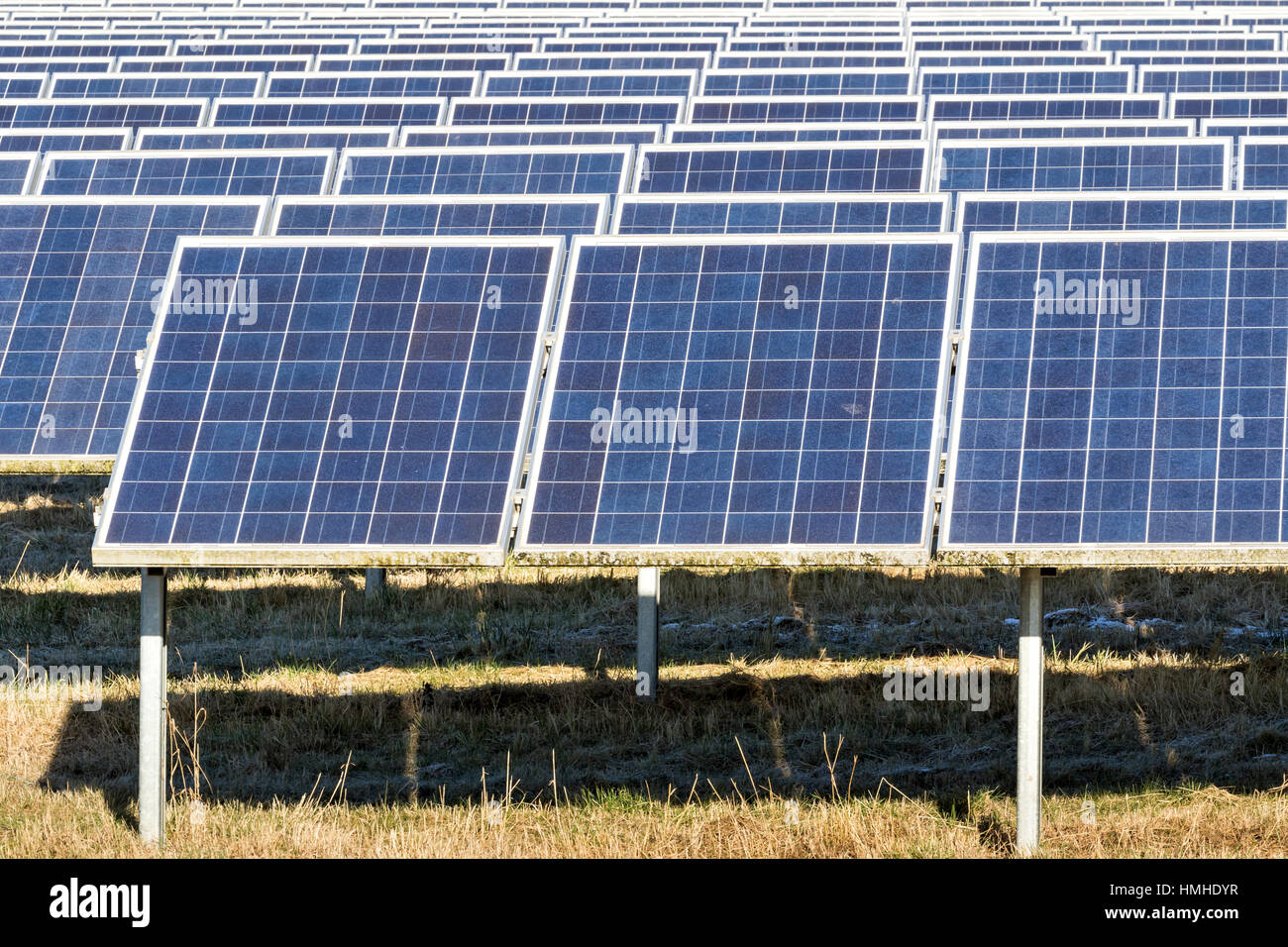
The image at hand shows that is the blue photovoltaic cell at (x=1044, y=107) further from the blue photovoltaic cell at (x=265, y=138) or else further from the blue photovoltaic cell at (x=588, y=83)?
the blue photovoltaic cell at (x=265, y=138)

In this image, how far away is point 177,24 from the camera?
149ft

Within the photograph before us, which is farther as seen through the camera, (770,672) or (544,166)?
(544,166)

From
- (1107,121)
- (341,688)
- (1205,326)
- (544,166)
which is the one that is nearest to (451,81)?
(544,166)

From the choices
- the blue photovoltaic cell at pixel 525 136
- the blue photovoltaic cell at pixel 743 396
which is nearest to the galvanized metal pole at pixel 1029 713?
the blue photovoltaic cell at pixel 743 396

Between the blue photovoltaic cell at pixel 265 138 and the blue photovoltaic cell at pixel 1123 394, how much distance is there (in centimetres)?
1446

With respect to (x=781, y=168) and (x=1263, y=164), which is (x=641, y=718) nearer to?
(x=781, y=168)

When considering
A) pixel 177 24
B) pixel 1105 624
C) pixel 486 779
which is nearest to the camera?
pixel 486 779

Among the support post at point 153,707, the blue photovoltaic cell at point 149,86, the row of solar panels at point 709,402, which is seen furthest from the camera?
the blue photovoltaic cell at point 149,86

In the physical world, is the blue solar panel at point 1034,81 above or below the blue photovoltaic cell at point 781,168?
above

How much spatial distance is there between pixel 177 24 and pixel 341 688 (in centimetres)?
3475

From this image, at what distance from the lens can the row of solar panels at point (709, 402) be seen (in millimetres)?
9969

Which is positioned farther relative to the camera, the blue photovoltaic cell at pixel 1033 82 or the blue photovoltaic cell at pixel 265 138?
the blue photovoltaic cell at pixel 1033 82

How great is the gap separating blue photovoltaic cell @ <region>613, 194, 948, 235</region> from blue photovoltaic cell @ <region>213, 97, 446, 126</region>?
10936 mm

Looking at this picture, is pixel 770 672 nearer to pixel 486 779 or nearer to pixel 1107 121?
pixel 486 779
